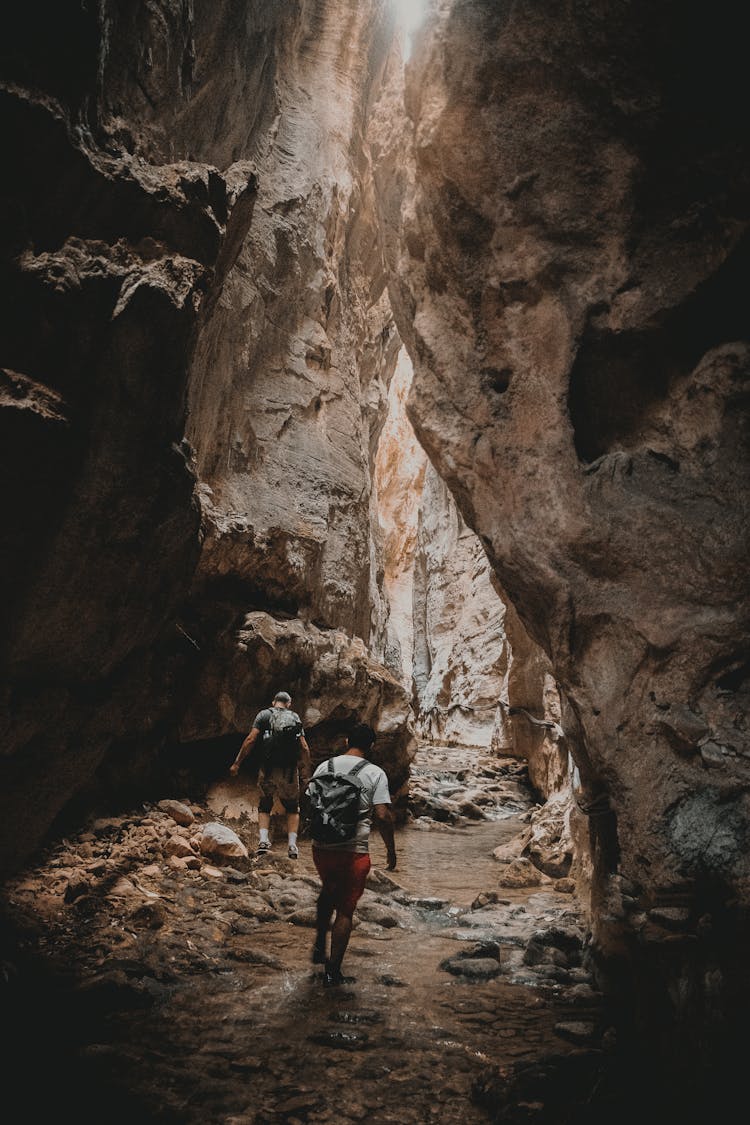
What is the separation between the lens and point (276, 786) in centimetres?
753

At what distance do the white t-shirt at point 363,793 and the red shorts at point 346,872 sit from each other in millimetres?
40

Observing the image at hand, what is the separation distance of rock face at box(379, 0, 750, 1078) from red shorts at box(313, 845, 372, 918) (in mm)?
1520

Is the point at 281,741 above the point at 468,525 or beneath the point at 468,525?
beneath

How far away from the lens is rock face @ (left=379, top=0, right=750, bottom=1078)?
3.85 meters

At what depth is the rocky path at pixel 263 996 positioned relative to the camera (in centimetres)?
294

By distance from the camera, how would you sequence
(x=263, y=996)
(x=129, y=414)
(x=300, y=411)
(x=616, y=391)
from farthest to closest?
(x=300, y=411) → (x=616, y=391) → (x=129, y=414) → (x=263, y=996)

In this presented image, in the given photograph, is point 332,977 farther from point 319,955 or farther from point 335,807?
point 335,807

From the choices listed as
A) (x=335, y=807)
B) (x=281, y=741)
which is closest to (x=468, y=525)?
(x=335, y=807)

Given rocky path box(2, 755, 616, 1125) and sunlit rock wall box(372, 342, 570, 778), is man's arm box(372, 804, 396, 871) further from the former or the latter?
sunlit rock wall box(372, 342, 570, 778)

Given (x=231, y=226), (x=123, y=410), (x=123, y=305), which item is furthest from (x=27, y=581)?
(x=231, y=226)

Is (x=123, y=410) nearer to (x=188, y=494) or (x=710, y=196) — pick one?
(x=188, y=494)

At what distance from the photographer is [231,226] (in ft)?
18.9

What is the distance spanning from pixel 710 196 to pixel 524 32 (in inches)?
79.9

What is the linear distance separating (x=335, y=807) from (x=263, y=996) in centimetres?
112
